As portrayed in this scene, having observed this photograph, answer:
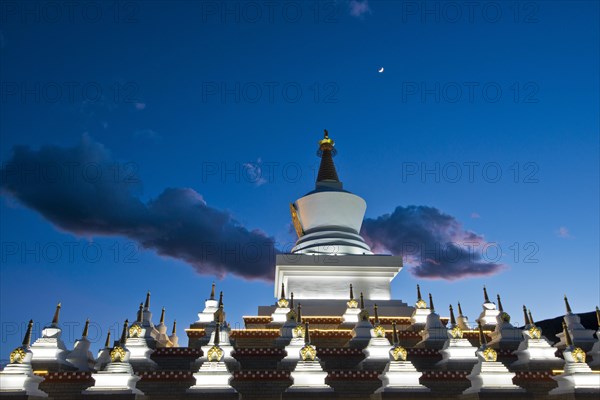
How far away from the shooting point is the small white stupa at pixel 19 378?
831cm

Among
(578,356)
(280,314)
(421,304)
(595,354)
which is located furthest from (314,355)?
(595,354)

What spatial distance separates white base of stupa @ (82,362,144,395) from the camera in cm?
848

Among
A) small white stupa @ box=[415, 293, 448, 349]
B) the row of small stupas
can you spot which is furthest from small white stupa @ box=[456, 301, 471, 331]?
small white stupa @ box=[415, 293, 448, 349]

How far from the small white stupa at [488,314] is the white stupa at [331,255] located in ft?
11.1

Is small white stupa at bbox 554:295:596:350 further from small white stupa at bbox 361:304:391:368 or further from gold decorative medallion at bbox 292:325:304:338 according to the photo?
gold decorative medallion at bbox 292:325:304:338

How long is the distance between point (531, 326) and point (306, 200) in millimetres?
11179

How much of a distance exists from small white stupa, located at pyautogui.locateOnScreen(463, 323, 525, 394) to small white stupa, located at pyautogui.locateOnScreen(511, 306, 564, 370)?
2.27 metres

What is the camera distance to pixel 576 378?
8680mm

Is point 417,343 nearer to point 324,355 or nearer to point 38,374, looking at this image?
point 324,355

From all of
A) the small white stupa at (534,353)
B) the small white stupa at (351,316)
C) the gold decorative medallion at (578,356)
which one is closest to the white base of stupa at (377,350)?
the small white stupa at (351,316)

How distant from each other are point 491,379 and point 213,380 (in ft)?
19.8

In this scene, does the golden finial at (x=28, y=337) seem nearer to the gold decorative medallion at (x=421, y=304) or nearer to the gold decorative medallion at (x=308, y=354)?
the gold decorative medallion at (x=308, y=354)

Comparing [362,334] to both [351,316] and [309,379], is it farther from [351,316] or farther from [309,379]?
[309,379]

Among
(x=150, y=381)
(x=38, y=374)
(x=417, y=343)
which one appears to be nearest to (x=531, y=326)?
(x=417, y=343)
